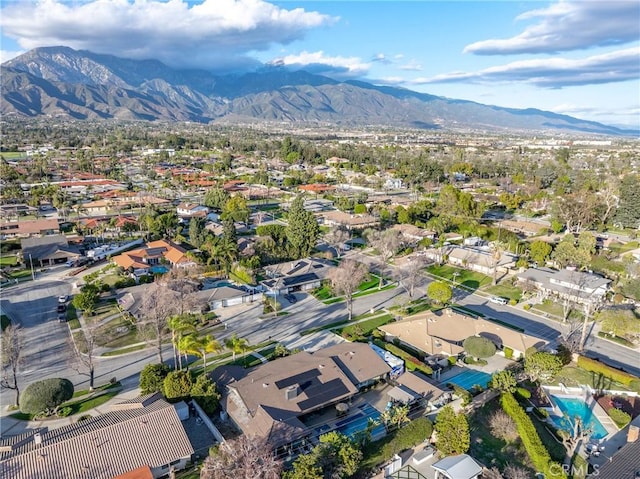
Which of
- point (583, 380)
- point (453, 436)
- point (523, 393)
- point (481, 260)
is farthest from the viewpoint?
point (481, 260)

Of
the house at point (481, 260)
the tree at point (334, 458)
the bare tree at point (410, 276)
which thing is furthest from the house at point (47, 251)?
the house at point (481, 260)

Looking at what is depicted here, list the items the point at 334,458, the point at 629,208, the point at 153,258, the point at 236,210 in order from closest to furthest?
1. the point at 334,458
2. the point at 153,258
3. the point at 629,208
4. the point at 236,210

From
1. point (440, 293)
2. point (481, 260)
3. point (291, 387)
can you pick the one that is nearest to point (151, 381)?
point (291, 387)

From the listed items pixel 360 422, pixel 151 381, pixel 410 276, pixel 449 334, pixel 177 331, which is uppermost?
pixel 177 331

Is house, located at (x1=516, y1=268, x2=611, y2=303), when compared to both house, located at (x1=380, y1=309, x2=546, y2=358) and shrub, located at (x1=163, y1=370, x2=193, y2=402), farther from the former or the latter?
shrub, located at (x1=163, y1=370, x2=193, y2=402)

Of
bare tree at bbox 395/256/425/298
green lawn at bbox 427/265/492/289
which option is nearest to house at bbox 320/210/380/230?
green lawn at bbox 427/265/492/289

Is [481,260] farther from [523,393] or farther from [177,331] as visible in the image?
[177,331]

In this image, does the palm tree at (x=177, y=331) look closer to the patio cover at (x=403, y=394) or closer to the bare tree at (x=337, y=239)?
A: the patio cover at (x=403, y=394)

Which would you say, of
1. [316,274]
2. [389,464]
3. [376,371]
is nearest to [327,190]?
[316,274]

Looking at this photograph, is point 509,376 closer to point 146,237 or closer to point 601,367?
point 601,367
